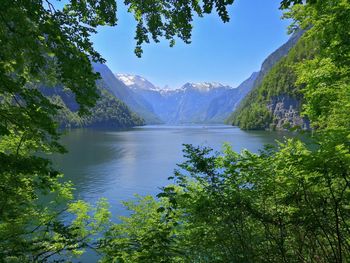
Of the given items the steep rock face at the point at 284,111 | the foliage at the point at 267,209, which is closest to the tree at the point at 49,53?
the foliage at the point at 267,209

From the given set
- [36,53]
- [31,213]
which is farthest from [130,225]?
[36,53]

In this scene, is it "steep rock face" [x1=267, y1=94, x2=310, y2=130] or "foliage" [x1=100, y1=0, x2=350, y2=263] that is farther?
"steep rock face" [x1=267, y1=94, x2=310, y2=130]

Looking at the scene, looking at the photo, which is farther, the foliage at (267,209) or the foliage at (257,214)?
the foliage at (257,214)

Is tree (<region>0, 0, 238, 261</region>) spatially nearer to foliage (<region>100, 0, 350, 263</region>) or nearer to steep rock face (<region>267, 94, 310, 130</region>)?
foliage (<region>100, 0, 350, 263</region>)

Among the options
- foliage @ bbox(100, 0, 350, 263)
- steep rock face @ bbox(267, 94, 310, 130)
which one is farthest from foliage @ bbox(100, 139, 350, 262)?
steep rock face @ bbox(267, 94, 310, 130)

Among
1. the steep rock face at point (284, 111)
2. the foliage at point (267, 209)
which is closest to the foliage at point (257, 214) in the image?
the foliage at point (267, 209)

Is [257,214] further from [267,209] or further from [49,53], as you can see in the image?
[49,53]

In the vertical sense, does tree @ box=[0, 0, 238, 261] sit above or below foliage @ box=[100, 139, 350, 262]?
above

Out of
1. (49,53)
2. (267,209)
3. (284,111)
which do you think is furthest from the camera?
(284,111)

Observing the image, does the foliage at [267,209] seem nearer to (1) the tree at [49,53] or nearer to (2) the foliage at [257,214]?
(2) the foliage at [257,214]

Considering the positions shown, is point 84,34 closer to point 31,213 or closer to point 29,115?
point 29,115

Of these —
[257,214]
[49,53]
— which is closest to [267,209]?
[257,214]

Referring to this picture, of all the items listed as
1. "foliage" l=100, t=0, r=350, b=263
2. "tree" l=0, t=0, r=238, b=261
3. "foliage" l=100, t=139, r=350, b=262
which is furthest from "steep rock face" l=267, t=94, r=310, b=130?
"tree" l=0, t=0, r=238, b=261

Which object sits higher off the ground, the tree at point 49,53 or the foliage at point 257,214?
the tree at point 49,53
